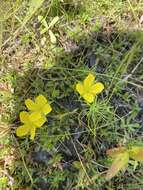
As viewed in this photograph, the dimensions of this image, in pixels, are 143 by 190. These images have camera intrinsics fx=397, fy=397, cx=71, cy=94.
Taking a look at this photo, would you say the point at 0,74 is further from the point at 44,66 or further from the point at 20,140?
the point at 20,140

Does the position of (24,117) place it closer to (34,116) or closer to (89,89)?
(34,116)

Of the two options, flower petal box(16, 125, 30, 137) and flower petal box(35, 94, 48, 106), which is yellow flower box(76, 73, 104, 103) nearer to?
flower petal box(35, 94, 48, 106)

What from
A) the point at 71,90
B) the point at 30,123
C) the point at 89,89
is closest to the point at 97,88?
the point at 89,89

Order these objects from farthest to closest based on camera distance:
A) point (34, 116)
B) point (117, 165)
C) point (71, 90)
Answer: point (71, 90) < point (34, 116) < point (117, 165)

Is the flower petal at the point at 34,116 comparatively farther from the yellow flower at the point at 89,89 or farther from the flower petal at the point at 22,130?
the yellow flower at the point at 89,89

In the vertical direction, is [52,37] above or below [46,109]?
above

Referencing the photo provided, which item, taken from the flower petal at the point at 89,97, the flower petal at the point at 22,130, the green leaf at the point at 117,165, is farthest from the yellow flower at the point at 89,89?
the green leaf at the point at 117,165
